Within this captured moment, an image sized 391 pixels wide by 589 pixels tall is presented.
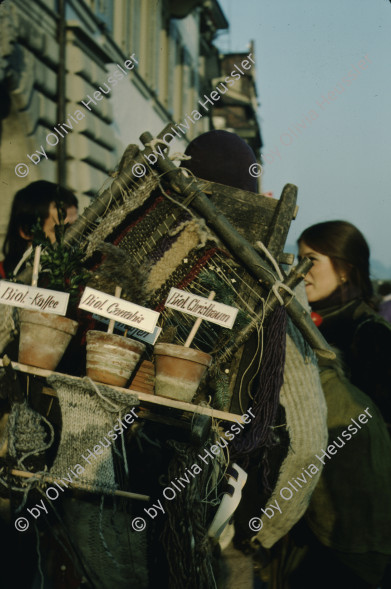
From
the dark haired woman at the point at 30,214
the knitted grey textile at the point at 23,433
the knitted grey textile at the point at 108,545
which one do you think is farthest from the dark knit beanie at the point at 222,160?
the knitted grey textile at the point at 108,545

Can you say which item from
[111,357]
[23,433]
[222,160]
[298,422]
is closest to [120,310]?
[111,357]

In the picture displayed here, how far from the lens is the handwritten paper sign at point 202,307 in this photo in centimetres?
174

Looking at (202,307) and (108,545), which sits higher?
(202,307)

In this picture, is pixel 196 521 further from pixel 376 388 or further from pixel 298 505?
pixel 376 388

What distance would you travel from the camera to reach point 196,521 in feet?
5.70

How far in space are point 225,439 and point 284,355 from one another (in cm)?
34

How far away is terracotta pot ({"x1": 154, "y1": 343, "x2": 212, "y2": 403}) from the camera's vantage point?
5.60ft

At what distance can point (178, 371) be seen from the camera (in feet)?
5.59

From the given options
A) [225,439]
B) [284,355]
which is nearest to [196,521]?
Result: [225,439]

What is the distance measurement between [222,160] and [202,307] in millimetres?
786

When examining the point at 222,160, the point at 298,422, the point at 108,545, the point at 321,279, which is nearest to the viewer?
the point at 108,545

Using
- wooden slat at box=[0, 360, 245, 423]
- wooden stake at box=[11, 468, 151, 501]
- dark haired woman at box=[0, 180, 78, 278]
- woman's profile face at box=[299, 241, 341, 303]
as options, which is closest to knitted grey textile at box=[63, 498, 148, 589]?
wooden stake at box=[11, 468, 151, 501]

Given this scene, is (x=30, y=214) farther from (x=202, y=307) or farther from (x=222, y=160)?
(x=202, y=307)

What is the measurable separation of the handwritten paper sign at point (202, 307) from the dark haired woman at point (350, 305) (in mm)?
1002
